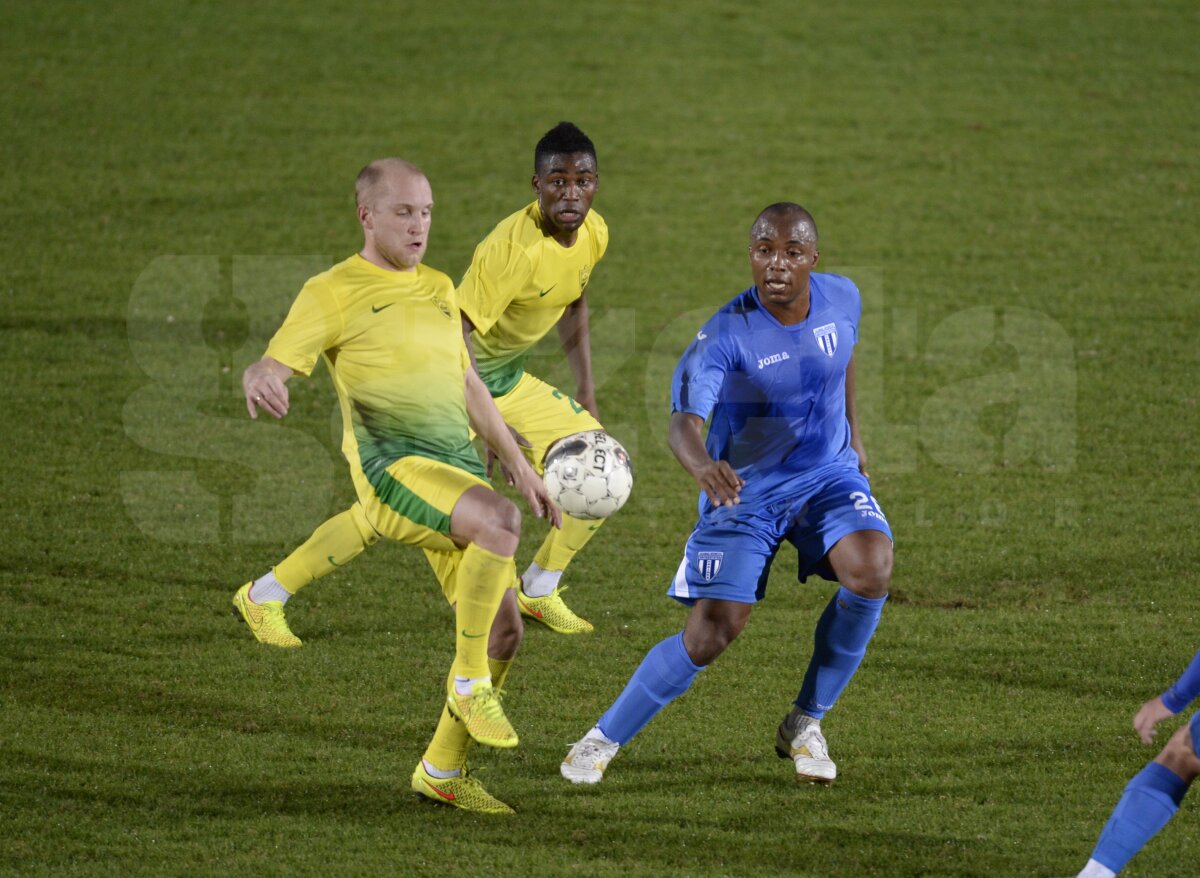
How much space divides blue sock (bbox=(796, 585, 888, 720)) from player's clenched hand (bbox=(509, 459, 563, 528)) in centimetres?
105

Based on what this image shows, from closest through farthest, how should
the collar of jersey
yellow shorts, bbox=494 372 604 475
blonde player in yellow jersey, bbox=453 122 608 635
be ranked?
the collar of jersey, blonde player in yellow jersey, bbox=453 122 608 635, yellow shorts, bbox=494 372 604 475

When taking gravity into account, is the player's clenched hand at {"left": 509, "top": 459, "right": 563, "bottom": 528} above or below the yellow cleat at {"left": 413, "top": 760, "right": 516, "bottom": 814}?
above

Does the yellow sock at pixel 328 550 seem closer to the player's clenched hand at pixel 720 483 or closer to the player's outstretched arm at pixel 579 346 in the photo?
the player's outstretched arm at pixel 579 346

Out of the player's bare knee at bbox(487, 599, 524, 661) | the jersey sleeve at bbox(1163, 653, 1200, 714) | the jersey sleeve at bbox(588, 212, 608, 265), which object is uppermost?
the jersey sleeve at bbox(588, 212, 608, 265)

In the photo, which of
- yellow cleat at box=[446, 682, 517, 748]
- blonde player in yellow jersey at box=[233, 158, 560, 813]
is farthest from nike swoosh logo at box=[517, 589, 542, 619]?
yellow cleat at box=[446, 682, 517, 748]

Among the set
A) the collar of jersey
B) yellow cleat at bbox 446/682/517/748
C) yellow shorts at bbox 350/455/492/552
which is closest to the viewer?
yellow cleat at bbox 446/682/517/748

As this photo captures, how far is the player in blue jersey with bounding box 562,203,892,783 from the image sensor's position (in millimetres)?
5219

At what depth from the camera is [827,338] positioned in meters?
5.45

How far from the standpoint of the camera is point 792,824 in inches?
196

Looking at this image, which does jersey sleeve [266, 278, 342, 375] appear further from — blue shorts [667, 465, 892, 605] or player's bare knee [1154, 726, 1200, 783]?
player's bare knee [1154, 726, 1200, 783]

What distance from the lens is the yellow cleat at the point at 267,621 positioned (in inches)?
260

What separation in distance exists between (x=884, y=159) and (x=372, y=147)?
4922 millimetres

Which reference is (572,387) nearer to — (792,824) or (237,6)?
(792,824)

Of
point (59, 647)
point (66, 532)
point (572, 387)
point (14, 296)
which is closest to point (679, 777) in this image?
point (59, 647)
